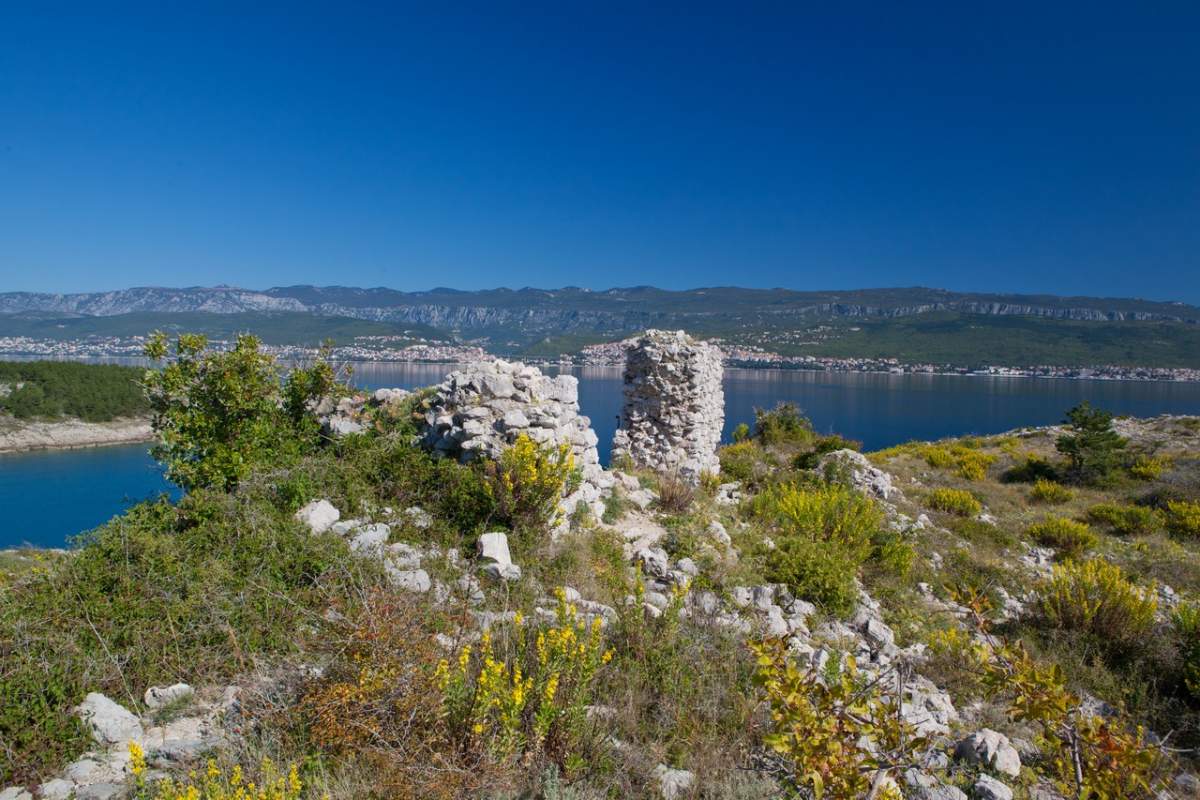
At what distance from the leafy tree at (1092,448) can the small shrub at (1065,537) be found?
610cm

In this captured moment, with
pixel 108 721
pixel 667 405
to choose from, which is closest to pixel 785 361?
pixel 667 405

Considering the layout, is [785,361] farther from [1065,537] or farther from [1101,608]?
[1101,608]

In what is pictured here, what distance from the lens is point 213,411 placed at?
23.6ft

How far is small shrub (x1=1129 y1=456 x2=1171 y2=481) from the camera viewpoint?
50.8ft

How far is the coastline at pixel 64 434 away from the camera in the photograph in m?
50.9

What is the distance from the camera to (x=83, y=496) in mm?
39781

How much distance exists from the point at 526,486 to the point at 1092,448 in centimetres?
1787

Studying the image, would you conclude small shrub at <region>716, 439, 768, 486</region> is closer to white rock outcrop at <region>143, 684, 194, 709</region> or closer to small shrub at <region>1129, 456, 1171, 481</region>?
small shrub at <region>1129, 456, 1171, 481</region>

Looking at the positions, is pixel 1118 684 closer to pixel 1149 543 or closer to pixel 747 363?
A: pixel 1149 543

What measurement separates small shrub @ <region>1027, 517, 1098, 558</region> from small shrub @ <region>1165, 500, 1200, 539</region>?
2099 millimetres

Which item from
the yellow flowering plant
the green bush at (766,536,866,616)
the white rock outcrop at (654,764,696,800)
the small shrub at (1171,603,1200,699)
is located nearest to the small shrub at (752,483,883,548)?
the green bush at (766,536,866,616)

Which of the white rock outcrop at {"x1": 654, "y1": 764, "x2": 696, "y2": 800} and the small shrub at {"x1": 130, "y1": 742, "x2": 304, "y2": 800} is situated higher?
the small shrub at {"x1": 130, "y1": 742, "x2": 304, "y2": 800}

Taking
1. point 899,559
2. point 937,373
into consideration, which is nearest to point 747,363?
point 937,373

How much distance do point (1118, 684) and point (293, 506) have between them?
9.02 m
